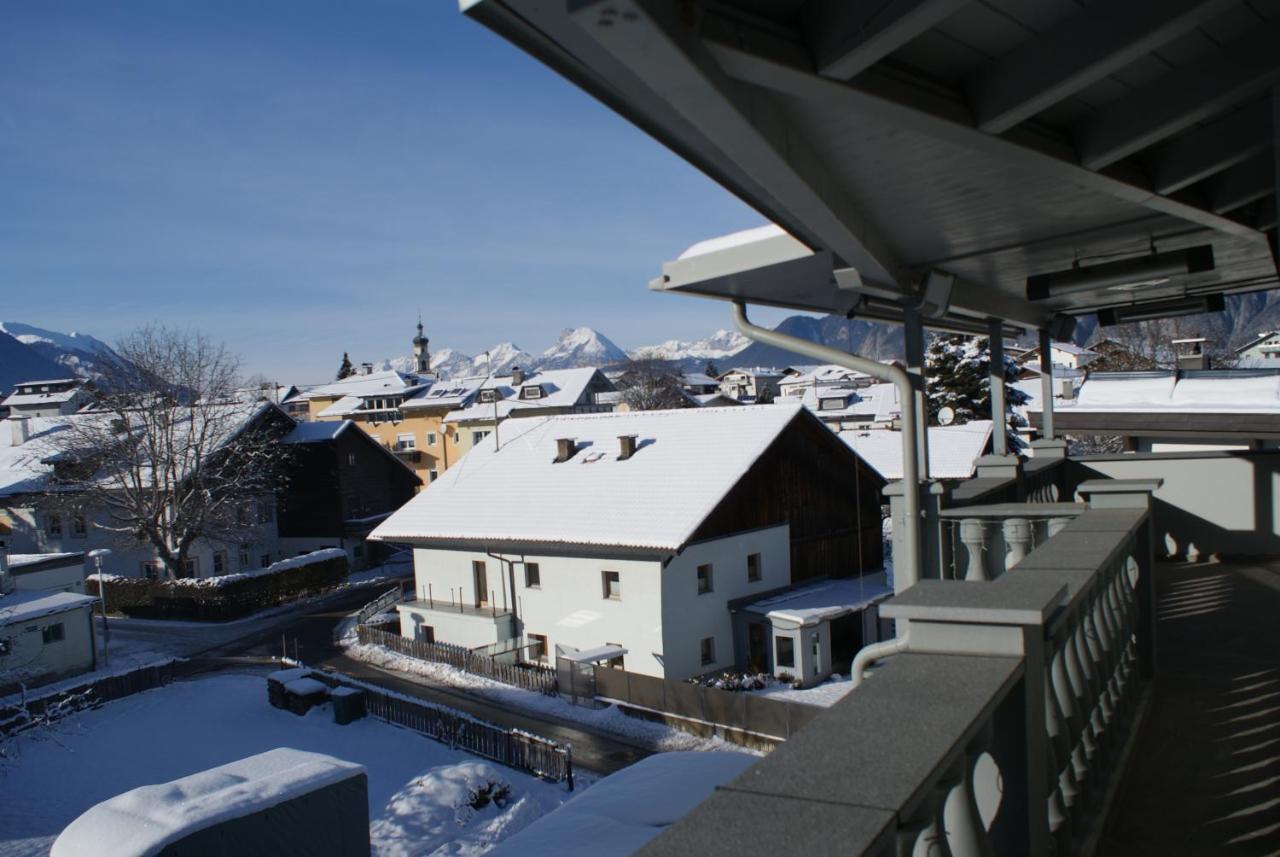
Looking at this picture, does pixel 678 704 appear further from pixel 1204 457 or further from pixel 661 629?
pixel 1204 457

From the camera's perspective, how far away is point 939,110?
3254 millimetres

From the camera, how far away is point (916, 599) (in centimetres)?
246

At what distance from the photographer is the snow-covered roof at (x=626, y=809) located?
19.6 feet

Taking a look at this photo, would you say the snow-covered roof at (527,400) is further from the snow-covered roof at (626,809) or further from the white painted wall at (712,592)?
the snow-covered roof at (626,809)

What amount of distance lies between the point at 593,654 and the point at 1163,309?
50.4 feet

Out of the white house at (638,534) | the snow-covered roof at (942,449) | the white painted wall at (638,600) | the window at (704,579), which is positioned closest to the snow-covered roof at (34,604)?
the white house at (638,534)

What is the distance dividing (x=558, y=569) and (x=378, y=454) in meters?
23.2

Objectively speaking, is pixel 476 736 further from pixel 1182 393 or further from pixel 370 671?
pixel 1182 393

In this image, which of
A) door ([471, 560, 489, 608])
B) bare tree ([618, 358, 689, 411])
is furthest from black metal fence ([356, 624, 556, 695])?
bare tree ([618, 358, 689, 411])

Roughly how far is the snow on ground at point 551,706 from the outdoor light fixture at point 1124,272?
40.2 feet

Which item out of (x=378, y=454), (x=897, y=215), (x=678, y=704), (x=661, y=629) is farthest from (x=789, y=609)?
(x=378, y=454)

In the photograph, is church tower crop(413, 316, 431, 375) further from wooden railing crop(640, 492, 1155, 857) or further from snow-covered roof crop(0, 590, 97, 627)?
wooden railing crop(640, 492, 1155, 857)

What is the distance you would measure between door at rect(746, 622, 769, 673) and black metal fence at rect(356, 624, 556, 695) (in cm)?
542

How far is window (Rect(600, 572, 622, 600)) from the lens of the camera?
23173 mm
